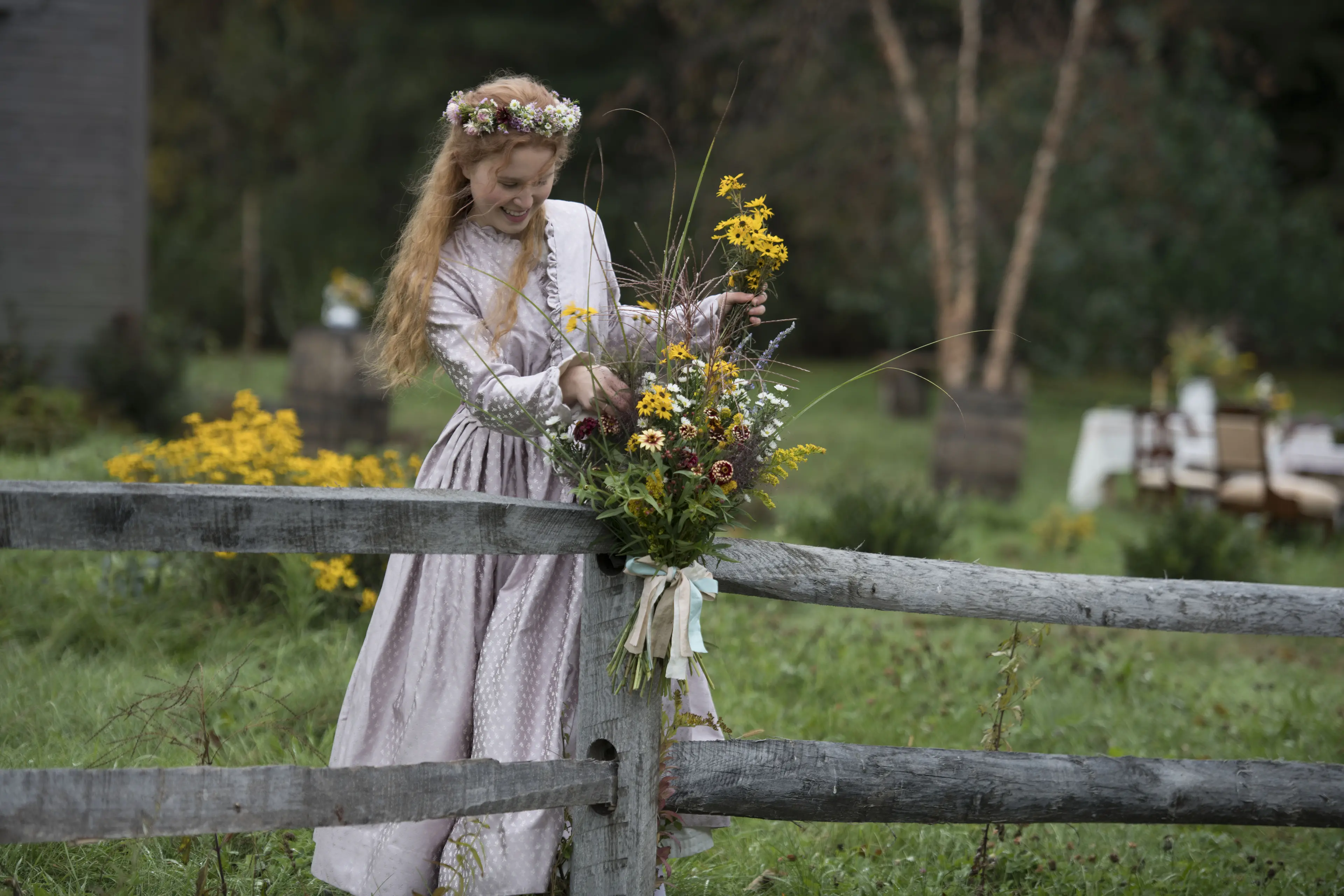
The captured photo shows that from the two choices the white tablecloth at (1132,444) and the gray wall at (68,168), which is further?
the white tablecloth at (1132,444)

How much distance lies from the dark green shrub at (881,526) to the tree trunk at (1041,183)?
464 cm

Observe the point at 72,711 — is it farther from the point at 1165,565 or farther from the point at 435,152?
the point at 1165,565

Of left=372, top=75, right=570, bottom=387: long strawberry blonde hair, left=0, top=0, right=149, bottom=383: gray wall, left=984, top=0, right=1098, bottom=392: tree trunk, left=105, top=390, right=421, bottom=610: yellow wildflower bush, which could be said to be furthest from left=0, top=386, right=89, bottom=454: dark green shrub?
left=984, top=0, right=1098, bottom=392: tree trunk

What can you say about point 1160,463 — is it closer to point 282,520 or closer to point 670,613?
point 670,613

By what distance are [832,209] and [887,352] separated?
7732 mm

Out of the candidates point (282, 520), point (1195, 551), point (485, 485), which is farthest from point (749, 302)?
point (1195, 551)

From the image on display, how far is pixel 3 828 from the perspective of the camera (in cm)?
188

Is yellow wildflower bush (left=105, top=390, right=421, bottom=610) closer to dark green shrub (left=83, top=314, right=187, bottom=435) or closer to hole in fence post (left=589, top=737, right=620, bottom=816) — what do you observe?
hole in fence post (left=589, top=737, right=620, bottom=816)

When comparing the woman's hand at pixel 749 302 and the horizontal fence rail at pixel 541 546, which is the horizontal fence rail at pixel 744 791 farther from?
the woman's hand at pixel 749 302

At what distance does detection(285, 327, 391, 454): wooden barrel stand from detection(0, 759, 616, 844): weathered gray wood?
24.2 feet

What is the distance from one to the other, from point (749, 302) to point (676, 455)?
1.44 feet

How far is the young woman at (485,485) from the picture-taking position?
2.48 m

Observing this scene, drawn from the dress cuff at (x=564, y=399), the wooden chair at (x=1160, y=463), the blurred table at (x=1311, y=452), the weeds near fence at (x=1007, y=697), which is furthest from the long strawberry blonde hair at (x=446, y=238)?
the blurred table at (x=1311, y=452)

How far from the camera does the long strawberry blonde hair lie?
102 inches
